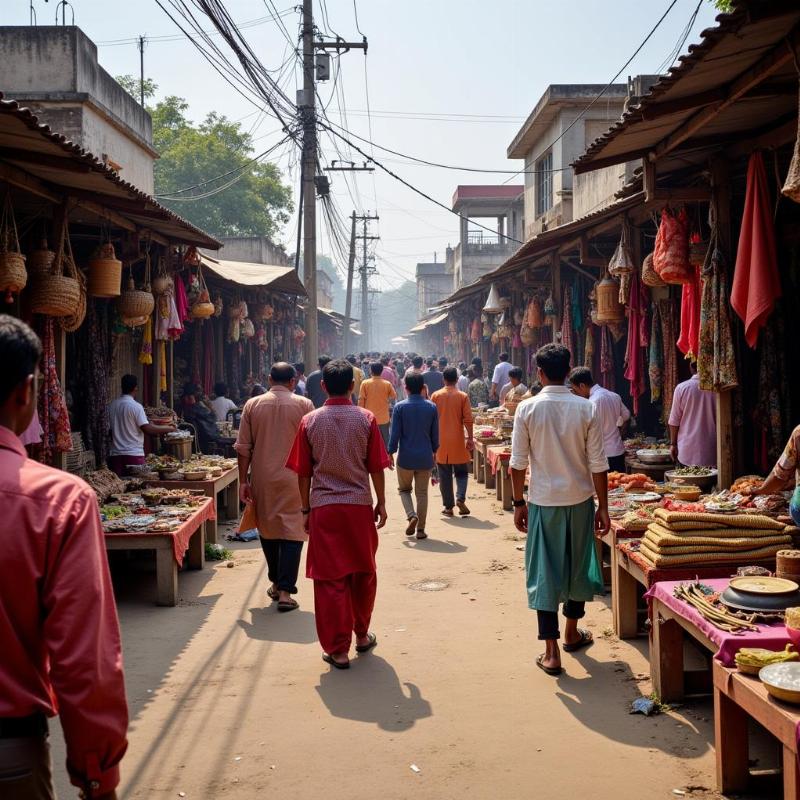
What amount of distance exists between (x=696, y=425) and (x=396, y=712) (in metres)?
4.55

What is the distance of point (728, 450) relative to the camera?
6.91m

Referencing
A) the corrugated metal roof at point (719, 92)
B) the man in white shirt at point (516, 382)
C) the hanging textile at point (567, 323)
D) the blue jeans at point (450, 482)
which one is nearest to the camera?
the corrugated metal roof at point (719, 92)

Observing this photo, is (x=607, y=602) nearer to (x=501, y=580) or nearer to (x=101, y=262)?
(x=501, y=580)

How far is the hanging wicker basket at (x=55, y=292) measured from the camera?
7277 mm

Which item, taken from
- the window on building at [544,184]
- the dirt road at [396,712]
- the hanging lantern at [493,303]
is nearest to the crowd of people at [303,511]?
the dirt road at [396,712]

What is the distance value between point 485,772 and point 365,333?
207 ft

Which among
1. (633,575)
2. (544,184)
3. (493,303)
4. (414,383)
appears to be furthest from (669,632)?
(544,184)

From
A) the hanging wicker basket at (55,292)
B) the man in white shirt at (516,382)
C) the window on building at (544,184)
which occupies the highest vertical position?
the window on building at (544,184)

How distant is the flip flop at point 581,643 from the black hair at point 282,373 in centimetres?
312

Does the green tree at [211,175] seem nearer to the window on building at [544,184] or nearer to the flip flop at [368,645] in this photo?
the window on building at [544,184]

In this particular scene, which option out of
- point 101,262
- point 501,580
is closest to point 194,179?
point 101,262

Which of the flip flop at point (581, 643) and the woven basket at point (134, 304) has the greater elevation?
the woven basket at point (134, 304)

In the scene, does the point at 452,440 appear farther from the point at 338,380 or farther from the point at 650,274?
the point at 338,380

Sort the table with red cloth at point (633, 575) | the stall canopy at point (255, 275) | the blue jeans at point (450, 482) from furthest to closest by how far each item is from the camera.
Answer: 1. the stall canopy at point (255, 275)
2. the blue jeans at point (450, 482)
3. the table with red cloth at point (633, 575)
